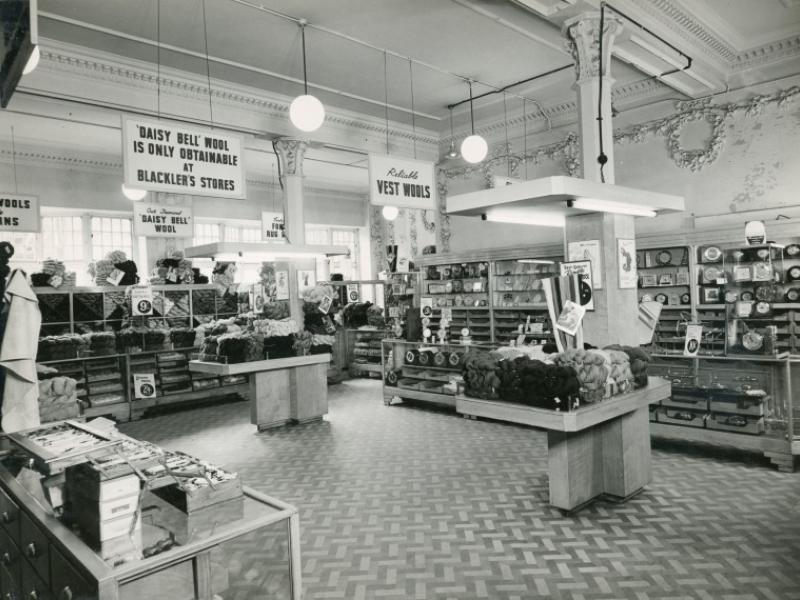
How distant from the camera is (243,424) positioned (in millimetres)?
8172

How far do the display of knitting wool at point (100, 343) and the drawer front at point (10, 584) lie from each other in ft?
20.7

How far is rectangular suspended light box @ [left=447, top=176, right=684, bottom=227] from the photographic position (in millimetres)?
3578

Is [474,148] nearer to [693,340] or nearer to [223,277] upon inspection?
[693,340]

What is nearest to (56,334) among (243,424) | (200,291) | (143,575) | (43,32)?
(200,291)

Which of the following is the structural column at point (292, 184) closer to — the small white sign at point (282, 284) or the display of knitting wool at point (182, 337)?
the small white sign at point (282, 284)

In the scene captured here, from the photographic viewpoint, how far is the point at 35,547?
2387 mm

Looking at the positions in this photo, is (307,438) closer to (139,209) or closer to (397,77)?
(139,209)

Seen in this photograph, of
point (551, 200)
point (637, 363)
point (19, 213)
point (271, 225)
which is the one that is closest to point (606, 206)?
point (551, 200)

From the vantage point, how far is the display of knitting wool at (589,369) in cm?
406

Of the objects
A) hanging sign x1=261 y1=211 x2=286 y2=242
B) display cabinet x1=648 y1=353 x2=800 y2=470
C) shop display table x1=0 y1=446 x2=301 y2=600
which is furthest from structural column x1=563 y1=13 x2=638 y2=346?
hanging sign x1=261 y1=211 x2=286 y2=242

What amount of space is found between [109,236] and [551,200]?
1091cm

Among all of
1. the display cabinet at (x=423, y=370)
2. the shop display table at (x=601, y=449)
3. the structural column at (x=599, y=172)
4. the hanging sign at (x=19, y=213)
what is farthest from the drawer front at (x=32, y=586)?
the hanging sign at (x=19, y=213)

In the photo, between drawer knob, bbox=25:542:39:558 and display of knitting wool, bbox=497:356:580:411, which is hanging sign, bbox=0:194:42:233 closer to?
drawer knob, bbox=25:542:39:558

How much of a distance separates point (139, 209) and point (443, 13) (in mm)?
4954
